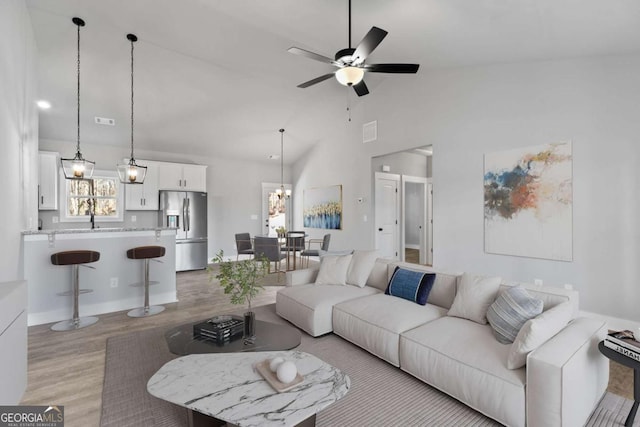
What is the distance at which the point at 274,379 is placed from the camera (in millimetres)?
1626

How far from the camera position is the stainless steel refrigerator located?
6.61 metres

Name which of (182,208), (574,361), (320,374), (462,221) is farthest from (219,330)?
(182,208)

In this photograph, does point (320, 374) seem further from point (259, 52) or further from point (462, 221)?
point (259, 52)

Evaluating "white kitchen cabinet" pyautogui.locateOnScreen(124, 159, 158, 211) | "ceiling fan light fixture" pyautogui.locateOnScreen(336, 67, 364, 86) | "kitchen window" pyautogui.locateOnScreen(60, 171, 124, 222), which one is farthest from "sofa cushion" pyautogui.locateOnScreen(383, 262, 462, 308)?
"kitchen window" pyautogui.locateOnScreen(60, 171, 124, 222)

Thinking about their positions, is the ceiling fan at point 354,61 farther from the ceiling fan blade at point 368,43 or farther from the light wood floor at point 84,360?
the light wood floor at point 84,360

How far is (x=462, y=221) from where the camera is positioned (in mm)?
4613

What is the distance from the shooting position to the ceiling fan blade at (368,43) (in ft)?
7.75

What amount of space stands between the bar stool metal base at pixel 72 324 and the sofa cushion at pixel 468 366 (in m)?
3.65

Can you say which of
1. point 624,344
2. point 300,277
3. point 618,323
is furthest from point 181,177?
point 618,323

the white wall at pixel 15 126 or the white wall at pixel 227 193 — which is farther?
the white wall at pixel 227 193

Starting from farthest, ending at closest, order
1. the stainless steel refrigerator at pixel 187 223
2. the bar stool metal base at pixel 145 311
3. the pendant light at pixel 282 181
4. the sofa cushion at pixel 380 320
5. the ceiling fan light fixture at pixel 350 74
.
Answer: the pendant light at pixel 282 181 → the stainless steel refrigerator at pixel 187 223 → the bar stool metal base at pixel 145 311 → the ceiling fan light fixture at pixel 350 74 → the sofa cushion at pixel 380 320

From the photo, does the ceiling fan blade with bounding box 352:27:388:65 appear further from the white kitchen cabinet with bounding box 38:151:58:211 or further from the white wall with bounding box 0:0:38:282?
the white kitchen cabinet with bounding box 38:151:58:211

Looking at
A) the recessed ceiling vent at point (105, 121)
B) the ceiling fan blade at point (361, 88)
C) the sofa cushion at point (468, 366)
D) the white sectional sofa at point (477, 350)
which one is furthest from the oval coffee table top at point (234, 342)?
the recessed ceiling vent at point (105, 121)

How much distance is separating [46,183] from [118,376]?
5057mm
